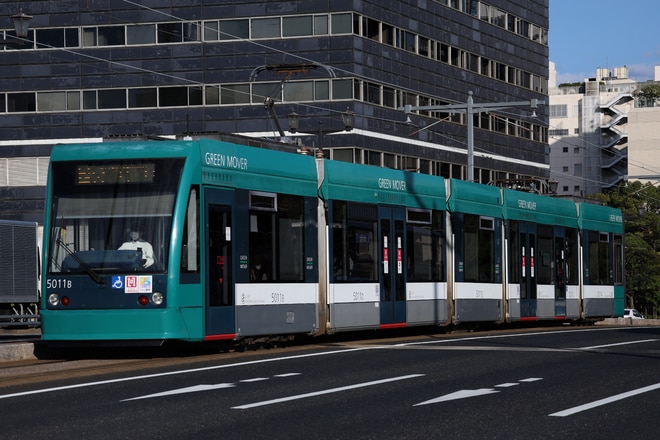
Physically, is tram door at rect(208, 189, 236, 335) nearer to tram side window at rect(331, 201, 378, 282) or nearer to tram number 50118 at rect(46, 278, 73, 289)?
tram number 50118 at rect(46, 278, 73, 289)

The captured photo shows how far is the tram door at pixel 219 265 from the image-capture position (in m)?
19.7

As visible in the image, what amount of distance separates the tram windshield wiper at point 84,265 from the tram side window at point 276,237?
97.9 inches

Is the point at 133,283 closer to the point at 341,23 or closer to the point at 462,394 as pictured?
the point at 462,394

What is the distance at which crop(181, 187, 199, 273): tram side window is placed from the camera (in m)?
19.2

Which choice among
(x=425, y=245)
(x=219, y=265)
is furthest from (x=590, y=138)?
(x=219, y=265)

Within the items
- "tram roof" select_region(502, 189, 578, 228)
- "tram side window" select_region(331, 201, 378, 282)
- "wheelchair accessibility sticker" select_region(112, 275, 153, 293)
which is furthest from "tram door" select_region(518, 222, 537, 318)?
"wheelchair accessibility sticker" select_region(112, 275, 153, 293)

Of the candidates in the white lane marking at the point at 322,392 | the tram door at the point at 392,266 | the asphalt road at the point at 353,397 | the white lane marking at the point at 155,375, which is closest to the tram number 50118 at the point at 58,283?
the asphalt road at the point at 353,397

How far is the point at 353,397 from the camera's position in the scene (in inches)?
511

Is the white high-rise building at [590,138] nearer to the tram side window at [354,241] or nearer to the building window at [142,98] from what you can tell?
the building window at [142,98]

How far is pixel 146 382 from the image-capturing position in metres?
14.9

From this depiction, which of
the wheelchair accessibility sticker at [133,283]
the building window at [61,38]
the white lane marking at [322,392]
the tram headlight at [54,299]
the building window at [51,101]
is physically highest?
the building window at [61,38]

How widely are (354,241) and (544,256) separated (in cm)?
1116

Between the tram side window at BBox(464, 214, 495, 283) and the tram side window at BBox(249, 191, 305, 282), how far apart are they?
26.2 feet

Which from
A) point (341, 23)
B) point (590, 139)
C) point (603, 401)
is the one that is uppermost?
point (590, 139)
